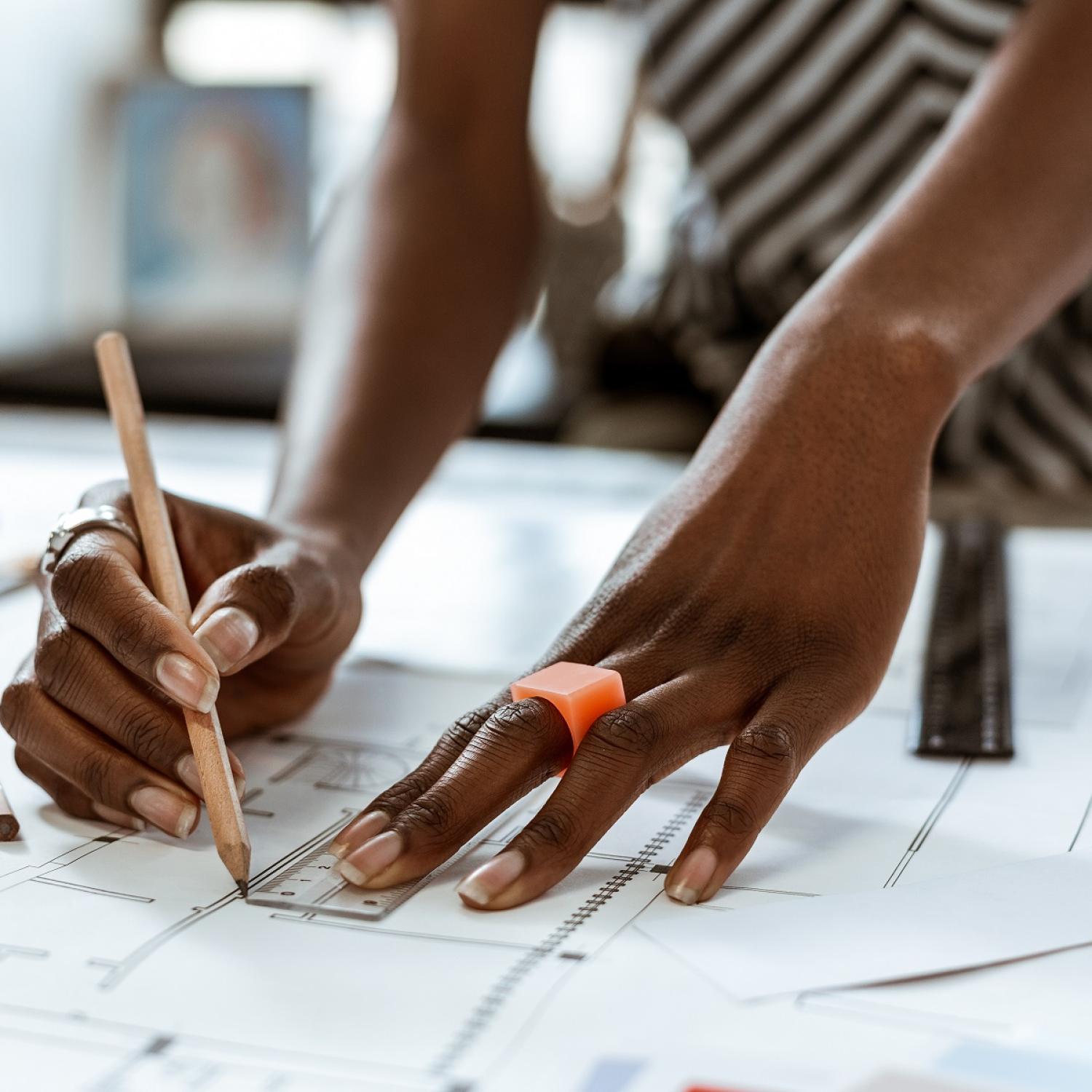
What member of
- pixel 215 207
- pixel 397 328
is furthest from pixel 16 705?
pixel 215 207

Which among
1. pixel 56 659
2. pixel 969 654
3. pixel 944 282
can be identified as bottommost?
pixel 969 654

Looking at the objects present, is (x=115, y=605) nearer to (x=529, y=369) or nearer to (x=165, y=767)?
(x=165, y=767)

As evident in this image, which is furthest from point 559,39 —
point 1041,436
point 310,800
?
point 310,800

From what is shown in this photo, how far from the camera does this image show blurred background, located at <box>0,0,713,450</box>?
2.72 meters

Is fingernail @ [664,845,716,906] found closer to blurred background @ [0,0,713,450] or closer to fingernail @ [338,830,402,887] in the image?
fingernail @ [338,830,402,887]

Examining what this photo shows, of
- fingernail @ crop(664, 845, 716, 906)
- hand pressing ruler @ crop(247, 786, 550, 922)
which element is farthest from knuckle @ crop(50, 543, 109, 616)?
fingernail @ crop(664, 845, 716, 906)

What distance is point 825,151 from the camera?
1243mm

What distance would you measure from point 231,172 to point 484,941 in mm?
2629

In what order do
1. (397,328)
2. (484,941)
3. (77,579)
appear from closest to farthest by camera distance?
(484,941) → (77,579) → (397,328)

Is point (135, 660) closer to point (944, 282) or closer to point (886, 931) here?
point (886, 931)

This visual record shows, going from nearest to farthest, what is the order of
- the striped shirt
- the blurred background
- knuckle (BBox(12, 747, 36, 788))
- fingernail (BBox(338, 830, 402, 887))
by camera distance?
fingernail (BBox(338, 830, 402, 887)) < knuckle (BBox(12, 747, 36, 788)) < the striped shirt < the blurred background

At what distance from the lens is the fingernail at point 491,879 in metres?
0.47

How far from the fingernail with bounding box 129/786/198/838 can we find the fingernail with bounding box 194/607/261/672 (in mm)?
55

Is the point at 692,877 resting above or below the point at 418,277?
below
